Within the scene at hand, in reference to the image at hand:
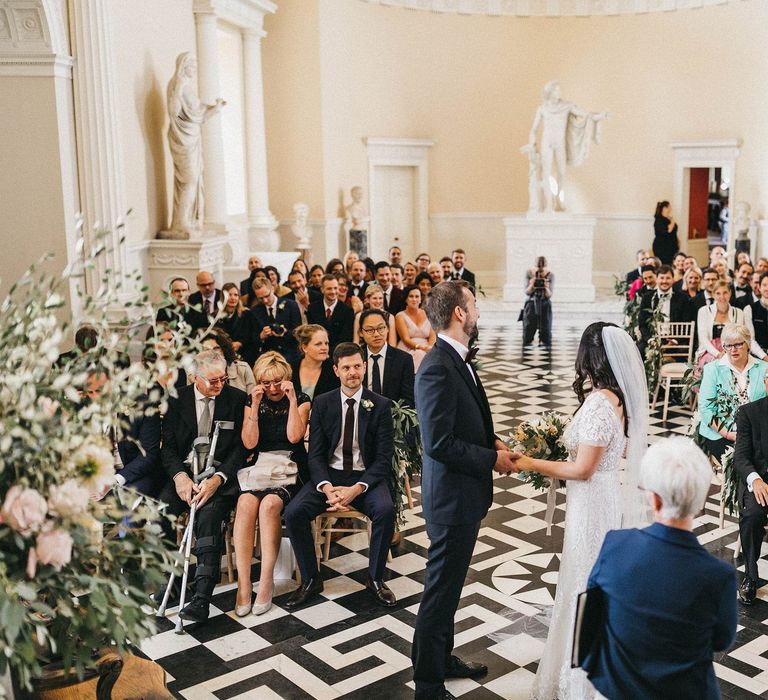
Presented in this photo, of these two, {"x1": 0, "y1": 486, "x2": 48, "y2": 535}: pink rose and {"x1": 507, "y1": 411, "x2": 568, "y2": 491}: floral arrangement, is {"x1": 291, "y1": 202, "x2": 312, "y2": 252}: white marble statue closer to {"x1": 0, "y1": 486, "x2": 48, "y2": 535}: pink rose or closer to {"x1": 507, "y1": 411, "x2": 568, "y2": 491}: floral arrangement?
{"x1": 507, "y1": 411, "x2": 568, "y2": 491}: floral arrangement

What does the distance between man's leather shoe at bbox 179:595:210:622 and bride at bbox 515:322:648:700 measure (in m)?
1.89

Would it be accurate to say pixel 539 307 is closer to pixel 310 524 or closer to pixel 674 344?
pixel 674 344

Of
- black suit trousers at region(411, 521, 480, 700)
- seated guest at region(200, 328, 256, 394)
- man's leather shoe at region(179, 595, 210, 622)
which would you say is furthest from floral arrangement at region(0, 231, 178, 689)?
seated guest at region(200, 328, 256, 394)

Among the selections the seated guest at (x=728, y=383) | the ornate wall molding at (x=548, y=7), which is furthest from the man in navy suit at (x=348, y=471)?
the ornate wall molding at (x=548, y=7)

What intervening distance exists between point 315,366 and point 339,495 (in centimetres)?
132

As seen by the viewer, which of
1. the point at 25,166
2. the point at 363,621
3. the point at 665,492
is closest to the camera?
the point at 665,492

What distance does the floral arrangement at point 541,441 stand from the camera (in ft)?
15.2

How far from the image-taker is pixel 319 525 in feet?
18.4

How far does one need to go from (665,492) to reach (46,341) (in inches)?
64.6

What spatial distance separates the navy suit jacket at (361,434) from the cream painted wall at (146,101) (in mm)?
5342

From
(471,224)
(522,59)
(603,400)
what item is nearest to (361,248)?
(471,224)

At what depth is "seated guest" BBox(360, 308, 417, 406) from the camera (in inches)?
255

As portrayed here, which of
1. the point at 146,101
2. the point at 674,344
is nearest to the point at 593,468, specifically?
the point at 674,344

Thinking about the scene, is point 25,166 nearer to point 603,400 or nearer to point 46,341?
point 603,400
